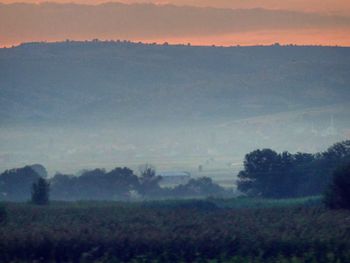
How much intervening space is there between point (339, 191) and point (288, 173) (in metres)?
20.4

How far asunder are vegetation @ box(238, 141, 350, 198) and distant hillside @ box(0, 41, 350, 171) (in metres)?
57.7

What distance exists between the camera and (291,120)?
157m

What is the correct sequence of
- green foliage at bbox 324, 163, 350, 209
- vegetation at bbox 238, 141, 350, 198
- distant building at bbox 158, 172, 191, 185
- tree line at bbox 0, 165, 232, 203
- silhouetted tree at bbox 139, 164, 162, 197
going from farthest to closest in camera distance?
1. distant building at bbox 158, 172, 191, 185
2. silhouetted tree at bbox 139, 164, 162, 197
3. tree line at bbox 0, 165, 232, 203
4. vegetation at bbox 238, 141, 350, 198
5. green foliage at bbox 324, 163, 350, 209

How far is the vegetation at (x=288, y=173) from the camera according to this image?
52938 mm

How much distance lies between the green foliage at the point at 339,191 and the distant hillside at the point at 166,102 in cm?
8046

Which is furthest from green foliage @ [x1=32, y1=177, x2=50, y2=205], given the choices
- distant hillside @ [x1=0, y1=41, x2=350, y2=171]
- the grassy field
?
distant hillside @ [x1=0, y1=41, x2=350, y2=171]

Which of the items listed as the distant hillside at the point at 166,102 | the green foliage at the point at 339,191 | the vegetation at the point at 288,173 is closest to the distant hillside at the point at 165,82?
the distant hillside at the point at 166,102

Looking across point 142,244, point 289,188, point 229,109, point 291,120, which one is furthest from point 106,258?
point 229,109

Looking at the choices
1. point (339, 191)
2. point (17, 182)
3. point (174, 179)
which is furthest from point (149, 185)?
point (339, 191)

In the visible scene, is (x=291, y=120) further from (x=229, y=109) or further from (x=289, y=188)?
(x=289, y=188)

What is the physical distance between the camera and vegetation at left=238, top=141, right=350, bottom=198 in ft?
174

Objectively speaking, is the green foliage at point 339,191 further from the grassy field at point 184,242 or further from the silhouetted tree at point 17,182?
the silhouetted tree at point 17,182

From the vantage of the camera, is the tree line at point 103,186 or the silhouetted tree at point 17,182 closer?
the tree line at point 103,186

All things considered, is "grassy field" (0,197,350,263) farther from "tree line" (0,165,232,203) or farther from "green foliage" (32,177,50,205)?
"tree line" (0,165,232,203)
